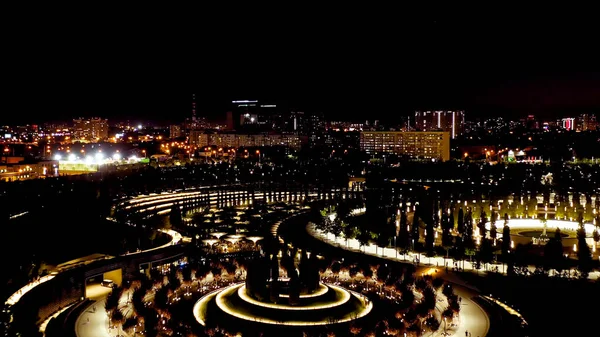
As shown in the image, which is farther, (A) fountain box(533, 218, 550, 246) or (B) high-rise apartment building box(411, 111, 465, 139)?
(B) high-rise apartment building box(411, 111, 465, 139)

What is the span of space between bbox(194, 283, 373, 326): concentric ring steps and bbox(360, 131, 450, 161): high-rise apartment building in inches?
2743

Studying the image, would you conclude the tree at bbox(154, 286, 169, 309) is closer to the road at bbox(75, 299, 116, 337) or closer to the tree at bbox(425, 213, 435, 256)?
the road at bbox(75, 299, 116, 337)

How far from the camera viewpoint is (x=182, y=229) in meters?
27.8

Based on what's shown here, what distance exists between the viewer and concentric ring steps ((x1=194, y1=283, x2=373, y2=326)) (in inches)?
598

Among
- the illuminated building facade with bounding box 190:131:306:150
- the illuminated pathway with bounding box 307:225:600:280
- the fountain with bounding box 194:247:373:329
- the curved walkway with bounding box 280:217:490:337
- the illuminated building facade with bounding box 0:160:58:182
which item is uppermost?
the illuminated building facade with bounding box 190:131:306:150

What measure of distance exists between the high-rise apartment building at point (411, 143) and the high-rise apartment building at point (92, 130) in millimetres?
60649

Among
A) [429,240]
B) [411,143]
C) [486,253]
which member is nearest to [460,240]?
[429,240]

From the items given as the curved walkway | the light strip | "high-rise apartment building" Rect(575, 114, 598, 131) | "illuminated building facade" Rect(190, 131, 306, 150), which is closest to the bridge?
the light strip

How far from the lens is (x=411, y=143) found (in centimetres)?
8981

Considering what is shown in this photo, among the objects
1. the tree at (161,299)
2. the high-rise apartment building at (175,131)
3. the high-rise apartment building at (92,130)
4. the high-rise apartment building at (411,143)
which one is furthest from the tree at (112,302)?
the high-rise apartment building at (175,131)

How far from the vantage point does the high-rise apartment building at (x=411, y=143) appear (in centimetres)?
8590

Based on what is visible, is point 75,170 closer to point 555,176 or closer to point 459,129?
point 555,176

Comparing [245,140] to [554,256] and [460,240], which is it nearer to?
[460,240]

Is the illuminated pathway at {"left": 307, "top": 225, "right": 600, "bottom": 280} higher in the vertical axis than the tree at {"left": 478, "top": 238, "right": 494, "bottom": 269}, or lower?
lower
